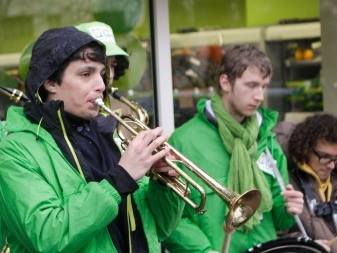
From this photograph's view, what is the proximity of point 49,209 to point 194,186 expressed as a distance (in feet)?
1.63

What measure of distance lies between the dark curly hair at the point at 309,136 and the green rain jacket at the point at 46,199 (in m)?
1.58

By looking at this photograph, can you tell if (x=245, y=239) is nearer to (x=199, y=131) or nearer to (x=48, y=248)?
(x=199, y=131)

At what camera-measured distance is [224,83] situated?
11.6 feet

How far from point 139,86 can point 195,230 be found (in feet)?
4.75

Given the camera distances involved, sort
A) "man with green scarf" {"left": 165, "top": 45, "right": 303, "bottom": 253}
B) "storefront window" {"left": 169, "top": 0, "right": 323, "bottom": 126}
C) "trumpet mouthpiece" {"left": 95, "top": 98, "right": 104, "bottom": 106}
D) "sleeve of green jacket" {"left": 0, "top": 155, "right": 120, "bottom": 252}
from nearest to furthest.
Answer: "sleeve of green jacket" {"left": 0, "top": 155, "right": 120, "bottom": 252} < "trumpet mouthpiece" {"left": 95, "top": 98, "right": 104, "bottom": 106} < "man with green scarf" {"left": 165, "top": 45, "right": 303, "bottom": 253} < "storefront window" {"left": 169, "top": 0, "right": 323, "bottom": 126}

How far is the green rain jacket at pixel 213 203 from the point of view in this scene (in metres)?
3.27

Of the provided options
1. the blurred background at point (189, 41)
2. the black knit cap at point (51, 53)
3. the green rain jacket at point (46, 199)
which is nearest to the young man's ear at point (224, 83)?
the blurred background at point (189, 41)

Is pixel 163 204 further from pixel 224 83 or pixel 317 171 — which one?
pixel 317 171

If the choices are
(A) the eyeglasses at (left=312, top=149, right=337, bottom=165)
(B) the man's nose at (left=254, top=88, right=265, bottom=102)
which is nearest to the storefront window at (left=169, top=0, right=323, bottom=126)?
(A) the eyeglasses at (left=312, top=149, right=337, bottom=165)

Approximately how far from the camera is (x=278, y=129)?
418 centimetres

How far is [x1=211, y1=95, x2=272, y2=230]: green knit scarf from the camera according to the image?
11.1 feet

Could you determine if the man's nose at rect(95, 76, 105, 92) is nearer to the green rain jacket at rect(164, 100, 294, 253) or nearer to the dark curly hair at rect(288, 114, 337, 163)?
the green rain jacket at rect(164, 100, 294, 253)

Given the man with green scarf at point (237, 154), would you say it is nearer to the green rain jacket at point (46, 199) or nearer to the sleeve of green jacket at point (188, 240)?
the sleeve of green jacket at point (188, 240)

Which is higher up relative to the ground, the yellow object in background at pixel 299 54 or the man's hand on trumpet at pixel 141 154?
the yellow object in background at pixel 299 54
